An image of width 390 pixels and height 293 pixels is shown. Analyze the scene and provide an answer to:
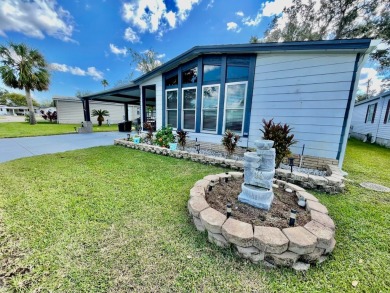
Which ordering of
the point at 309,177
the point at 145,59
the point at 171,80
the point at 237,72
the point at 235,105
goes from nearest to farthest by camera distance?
1. the point at 309,177
2. the point at 237,72
3. the point at 235,105
4. the point at 171,80
5. the point at 145,59

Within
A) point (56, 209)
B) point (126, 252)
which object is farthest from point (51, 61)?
point (126, 252)

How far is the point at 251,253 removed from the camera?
1702 mm

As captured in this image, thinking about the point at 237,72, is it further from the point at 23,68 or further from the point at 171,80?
the point at 23,68

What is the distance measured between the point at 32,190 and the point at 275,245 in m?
4.11

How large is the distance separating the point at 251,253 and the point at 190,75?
613 cm

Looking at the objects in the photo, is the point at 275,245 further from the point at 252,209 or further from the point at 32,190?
the point at 32,190

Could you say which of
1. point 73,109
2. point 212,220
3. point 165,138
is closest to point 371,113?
point 165,138

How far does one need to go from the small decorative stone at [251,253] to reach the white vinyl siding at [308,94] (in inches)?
149

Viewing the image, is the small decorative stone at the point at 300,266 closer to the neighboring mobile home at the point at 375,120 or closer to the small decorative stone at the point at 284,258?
the small decorative stone at the point at 284,258

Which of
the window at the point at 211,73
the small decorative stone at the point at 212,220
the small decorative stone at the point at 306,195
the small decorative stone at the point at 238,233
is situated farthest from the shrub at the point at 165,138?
the small decorative stone at the point at 238,233

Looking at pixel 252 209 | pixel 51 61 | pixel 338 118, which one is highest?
pixel 51 61

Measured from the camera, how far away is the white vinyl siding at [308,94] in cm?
390

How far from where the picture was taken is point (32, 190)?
302 centimetres

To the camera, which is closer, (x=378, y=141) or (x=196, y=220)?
(x=196, y=220)
